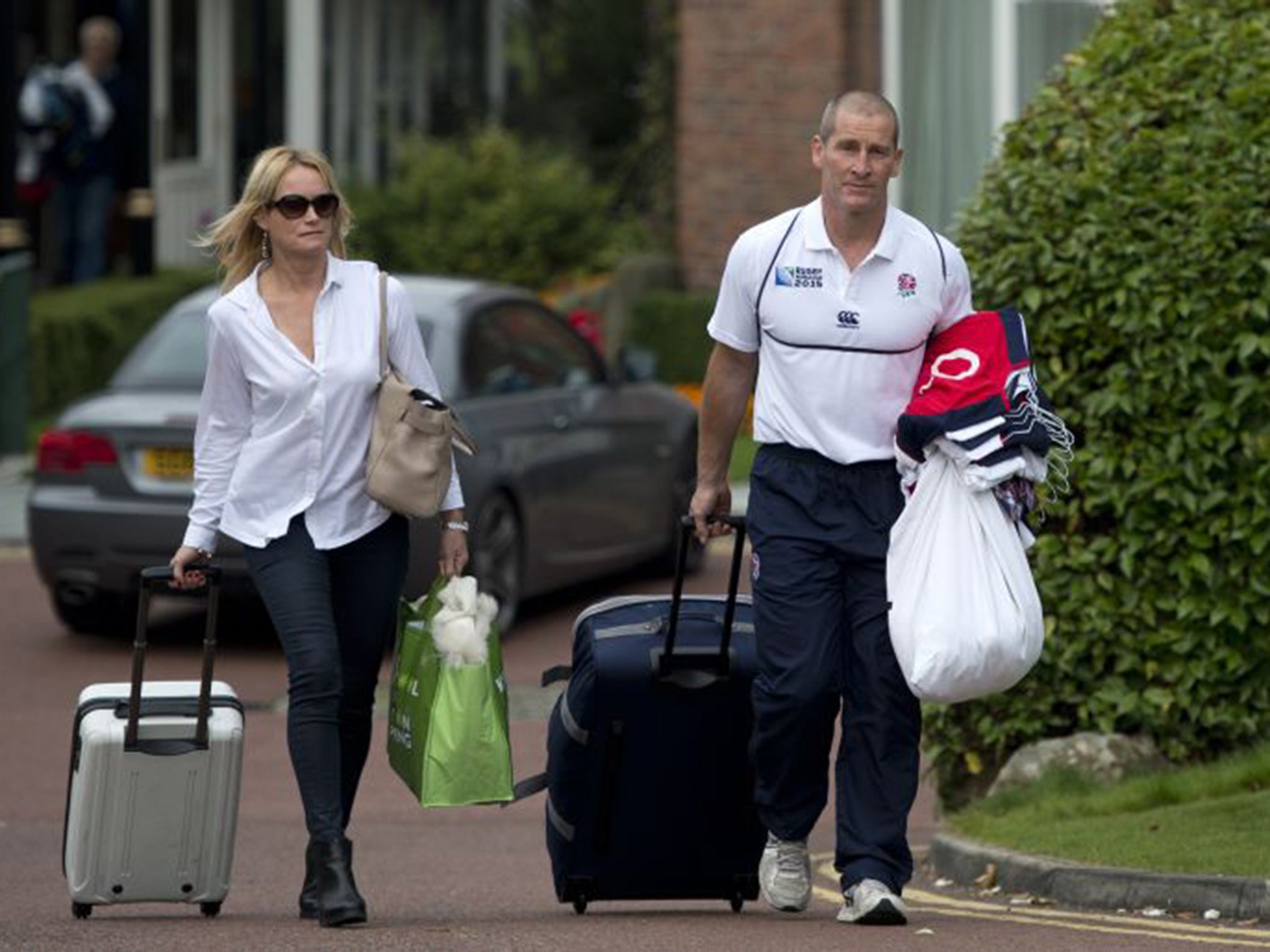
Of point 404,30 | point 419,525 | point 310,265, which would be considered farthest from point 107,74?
point 310,265

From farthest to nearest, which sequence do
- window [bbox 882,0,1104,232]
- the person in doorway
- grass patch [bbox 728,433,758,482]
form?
1. the person in doorway
2. window [bbox 882,0,1104,232]
3. grass patch [bbox 728,433,758,482]

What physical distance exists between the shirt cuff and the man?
129 cm

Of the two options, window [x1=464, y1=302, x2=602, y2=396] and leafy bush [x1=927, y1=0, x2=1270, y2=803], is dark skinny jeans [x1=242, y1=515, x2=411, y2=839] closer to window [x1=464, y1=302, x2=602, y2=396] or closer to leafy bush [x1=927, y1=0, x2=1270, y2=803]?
leafy bush [x1=927, y1=0, x2=1270, y2=803]

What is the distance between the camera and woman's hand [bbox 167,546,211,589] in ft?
24.5

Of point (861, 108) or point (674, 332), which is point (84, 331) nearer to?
point (674, 332)

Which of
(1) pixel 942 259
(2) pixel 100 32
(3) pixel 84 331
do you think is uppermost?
(2) pixel 100 32

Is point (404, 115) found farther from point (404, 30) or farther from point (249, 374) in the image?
point (249, 374)

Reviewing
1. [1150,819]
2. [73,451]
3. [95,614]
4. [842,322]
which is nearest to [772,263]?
[842,322]

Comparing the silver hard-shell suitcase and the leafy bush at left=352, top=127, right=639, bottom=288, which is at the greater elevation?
the leafy bush at left=352, top=127, right=639, bottom=288

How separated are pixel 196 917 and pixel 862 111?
2.55m

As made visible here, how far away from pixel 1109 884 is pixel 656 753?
150 cm

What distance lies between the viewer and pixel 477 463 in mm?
13305

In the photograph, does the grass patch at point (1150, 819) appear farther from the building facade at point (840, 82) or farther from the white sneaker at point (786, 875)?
the building facade at point (840, 82)

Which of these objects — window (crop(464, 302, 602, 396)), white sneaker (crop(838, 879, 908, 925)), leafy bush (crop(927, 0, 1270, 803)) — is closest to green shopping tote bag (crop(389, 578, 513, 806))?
white sneaker (crop(838, 879, 908, 925))
